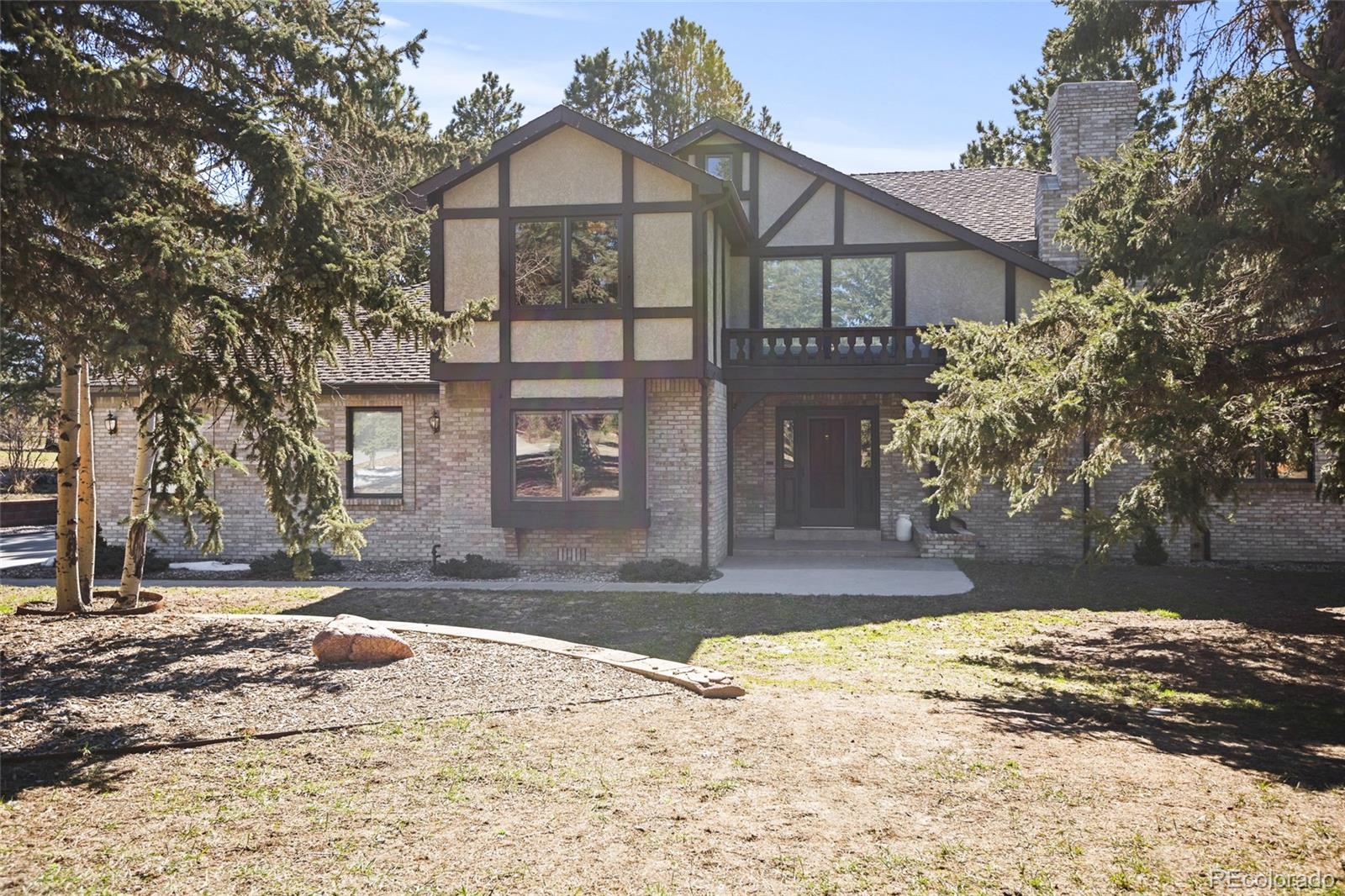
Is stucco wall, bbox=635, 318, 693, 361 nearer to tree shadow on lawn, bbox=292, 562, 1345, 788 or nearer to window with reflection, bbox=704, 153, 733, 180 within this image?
tree shadow on lawn, bbox=292, 562, 1345, 788

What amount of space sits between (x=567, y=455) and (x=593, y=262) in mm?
2967

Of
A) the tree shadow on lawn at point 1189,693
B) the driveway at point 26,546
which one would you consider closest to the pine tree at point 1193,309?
the tree shadow on lawn at point 1189,693

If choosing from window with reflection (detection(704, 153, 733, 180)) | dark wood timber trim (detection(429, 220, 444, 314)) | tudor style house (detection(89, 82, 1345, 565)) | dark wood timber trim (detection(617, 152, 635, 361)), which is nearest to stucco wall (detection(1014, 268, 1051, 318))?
tudor style house (detection(89, 82, 1345, 565))

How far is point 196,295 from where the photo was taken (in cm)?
780

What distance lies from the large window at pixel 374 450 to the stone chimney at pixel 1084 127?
12061 millimetres

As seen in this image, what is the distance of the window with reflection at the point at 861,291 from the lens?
18547 millimetres

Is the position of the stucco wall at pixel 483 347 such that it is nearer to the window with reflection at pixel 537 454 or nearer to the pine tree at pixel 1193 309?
the window with reflection at pixel 537 454

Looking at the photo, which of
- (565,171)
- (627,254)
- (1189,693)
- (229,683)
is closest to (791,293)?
(627,254)

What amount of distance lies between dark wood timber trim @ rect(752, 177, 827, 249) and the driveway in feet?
44.9

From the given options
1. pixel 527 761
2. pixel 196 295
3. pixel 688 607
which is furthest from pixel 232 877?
pixel 688 607

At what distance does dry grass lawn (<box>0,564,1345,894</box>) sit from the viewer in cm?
476

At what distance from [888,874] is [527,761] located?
2425 mm

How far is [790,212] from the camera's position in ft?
61.3

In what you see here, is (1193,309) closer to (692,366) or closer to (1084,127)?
(692,366)
